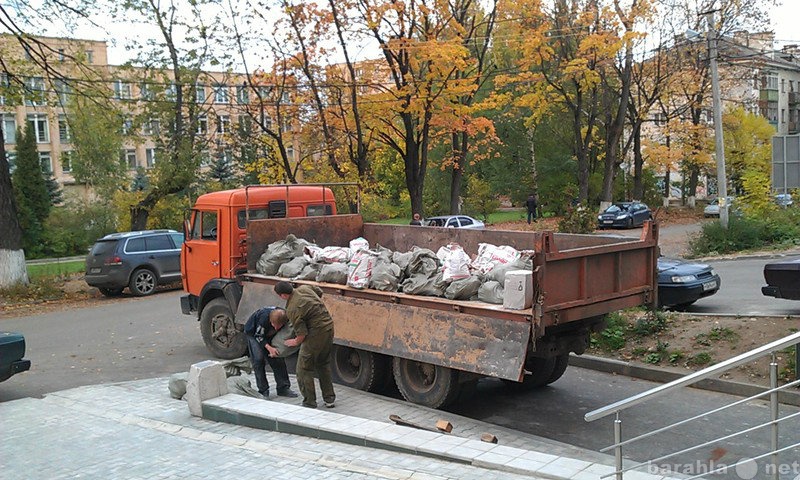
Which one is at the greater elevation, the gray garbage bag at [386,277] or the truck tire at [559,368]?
the gray garbage bag at [386,277]

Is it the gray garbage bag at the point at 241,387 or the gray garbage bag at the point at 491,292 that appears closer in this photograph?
the gray garbage bag at the point at 491,292

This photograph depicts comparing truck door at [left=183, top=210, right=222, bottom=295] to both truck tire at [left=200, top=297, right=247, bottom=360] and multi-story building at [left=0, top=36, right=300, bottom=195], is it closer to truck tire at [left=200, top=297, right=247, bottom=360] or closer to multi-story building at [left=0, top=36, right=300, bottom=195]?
truck tire at [left=200, top=297, right=247, bottom=360]

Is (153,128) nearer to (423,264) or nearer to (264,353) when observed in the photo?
(264,353)

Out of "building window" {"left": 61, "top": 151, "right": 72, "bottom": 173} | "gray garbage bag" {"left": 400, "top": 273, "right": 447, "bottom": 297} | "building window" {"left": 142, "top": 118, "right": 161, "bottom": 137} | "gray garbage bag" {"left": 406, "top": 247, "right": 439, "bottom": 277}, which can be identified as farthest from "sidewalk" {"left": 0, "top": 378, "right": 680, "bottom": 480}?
"building window" {"left": 61, "top": 151, "right": 72, "bottom": 173}

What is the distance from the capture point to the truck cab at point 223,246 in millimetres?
12188

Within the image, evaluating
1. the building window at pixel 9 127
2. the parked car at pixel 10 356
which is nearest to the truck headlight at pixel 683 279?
the parked car at pixel 10 356

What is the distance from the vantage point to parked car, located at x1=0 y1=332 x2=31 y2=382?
9602 millimetres

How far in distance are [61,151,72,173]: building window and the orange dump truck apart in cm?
2977

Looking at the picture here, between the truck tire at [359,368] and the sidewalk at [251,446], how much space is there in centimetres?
38

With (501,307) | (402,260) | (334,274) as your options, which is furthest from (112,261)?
(501,307)

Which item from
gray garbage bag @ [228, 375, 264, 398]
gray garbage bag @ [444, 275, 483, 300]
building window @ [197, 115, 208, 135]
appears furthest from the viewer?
building window @ [197, 115, 208, 135]

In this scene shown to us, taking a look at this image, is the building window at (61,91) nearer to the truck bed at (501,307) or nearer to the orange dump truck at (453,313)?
the orange dump truck at (453,313)

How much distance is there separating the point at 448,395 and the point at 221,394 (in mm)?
2637

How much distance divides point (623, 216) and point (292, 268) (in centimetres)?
3074
